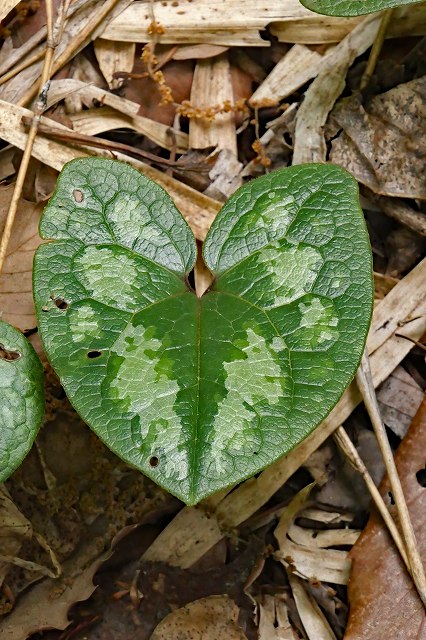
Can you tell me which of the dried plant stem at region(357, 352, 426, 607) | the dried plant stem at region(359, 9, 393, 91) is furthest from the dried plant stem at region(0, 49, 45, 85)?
the dried plant stem at region(357, 352, 426, 607)

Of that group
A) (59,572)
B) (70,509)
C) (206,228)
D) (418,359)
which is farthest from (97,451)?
(418,359)

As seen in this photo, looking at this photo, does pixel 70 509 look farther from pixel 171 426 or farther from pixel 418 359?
pixel 418 359

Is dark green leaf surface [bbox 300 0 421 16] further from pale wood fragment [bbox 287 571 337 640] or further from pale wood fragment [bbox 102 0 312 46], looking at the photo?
pale wood fragment [bbox 287 571 337 640]

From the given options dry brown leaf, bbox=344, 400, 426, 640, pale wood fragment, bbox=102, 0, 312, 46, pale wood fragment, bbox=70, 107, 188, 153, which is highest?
pale wood fragment, bbox=102, 0, 312, 46

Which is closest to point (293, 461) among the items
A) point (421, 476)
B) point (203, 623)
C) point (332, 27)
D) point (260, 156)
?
point (421, 476)

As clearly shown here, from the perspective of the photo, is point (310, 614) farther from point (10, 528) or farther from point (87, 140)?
Result: point (87, 140)

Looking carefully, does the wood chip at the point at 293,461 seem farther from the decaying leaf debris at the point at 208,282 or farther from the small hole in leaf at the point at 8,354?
the small hole in leaf at the point at 8,354

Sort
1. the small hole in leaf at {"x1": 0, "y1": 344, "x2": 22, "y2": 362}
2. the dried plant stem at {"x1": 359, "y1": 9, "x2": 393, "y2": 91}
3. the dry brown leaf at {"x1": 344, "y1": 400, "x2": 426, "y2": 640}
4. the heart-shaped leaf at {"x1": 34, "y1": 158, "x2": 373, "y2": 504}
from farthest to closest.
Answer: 1. the dried plant stem at {"x1": 359, "y1": 9, "x2": 393, "y2": 91}
2. the dry brown leaf at {"x1": 344, "y1": 400, "x2": 426, "y2": 640}
3. the small hole in leaf at {"x1": 0, "y1": 344, "x2": 22, "y2": 362}
4. the heart-shaped leaf at {"x1": 34, "y1": 158, "x2": 373, "y2": 504}
